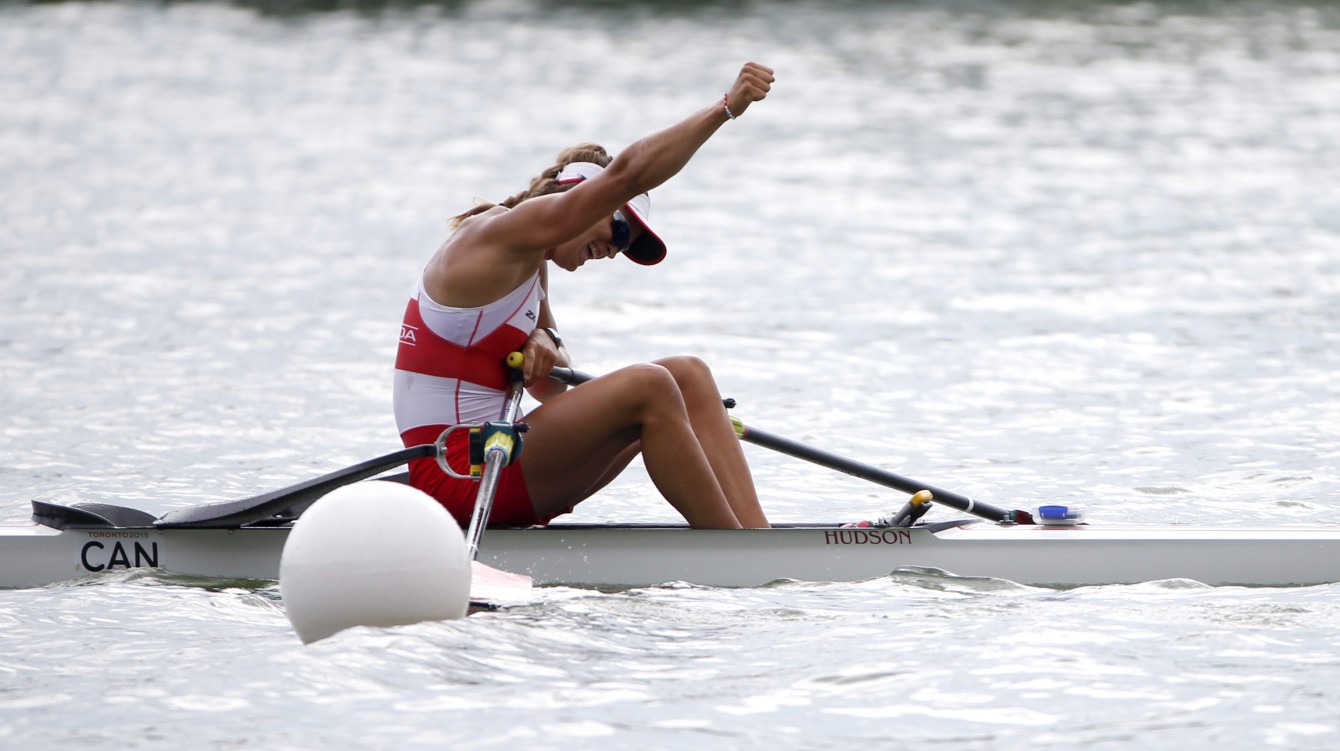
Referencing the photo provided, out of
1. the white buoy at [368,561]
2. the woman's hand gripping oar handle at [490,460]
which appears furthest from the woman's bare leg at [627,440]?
the white buoy at [368,561]

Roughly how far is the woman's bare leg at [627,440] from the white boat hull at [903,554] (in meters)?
0.13

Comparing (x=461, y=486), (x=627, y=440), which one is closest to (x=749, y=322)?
(x=627, y=440)

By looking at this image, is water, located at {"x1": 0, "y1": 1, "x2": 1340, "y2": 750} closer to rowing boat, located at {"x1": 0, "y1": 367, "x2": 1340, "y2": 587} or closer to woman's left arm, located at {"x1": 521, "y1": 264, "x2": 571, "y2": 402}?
rowing boat, located at {"x1": 0, "y1": 367, "x2": 1340, "y2": 587}

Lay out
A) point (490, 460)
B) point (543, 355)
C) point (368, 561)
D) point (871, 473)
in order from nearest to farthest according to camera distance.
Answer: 1. point (368, 561)
2. point (490, 460)
3. point (543, 355)
4. point (871, 473)

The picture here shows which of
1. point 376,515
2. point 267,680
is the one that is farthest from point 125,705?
point 376,515

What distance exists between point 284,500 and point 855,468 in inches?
78.9

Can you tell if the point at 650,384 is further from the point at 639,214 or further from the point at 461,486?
the point at 461,486

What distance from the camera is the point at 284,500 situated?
17.9 feet

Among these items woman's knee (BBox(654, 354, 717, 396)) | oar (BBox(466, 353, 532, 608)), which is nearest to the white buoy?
oar (BBox(466, 353, 532, 608))

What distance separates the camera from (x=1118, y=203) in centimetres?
1748

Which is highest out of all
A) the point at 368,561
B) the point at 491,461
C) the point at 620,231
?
the point at 620,231

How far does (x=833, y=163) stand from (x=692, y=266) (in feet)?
18.5

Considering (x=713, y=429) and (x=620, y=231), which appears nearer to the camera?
(x=620, y=231)

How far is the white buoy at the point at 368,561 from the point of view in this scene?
4387 millimetres
